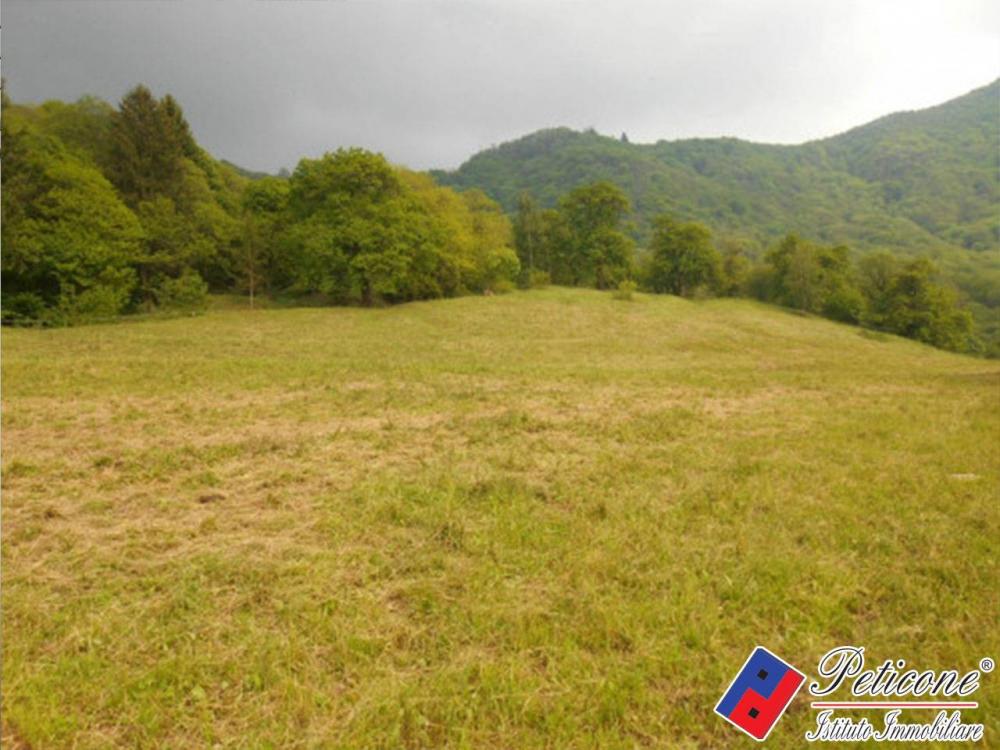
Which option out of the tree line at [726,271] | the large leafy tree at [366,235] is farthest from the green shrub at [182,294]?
the tree line at [726,271]

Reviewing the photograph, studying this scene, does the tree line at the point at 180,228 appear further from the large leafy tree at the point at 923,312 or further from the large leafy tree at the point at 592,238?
the large leafy tree at the point at 923,312

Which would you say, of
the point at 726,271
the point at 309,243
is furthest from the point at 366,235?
the point at 726,271

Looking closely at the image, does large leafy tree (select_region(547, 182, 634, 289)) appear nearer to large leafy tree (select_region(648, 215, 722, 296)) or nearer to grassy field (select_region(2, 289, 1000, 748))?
large leafy tree (select_region(648, 215, 722, 296))

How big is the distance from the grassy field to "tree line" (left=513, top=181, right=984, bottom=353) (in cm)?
5195

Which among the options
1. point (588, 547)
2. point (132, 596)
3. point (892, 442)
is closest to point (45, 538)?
point (132, 596)

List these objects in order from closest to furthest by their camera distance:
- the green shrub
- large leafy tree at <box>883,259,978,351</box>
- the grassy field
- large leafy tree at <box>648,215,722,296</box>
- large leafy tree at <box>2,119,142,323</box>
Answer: the grassy field
large leafy tree at <box>2,119,142,323</box>
the green shrub
large leafy tree at <box>883,259,978,351</box>
large leafy tree at <box>648,215,722,296</box>

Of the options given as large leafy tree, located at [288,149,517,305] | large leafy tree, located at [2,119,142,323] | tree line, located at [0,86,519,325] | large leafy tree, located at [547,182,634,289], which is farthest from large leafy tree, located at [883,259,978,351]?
large leafy tree, located at [2,119,142,323]

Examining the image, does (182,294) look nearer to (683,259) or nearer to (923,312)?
(683,259)

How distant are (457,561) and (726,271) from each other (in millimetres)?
76566

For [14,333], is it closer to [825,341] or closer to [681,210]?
[825,341]

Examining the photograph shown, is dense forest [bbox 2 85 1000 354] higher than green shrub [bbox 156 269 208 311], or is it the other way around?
dense forest [bbox 2 85 1000 354]

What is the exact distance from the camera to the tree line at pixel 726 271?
59438 mm

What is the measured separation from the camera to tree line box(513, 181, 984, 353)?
5944cm

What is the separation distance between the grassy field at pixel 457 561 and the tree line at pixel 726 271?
170ft
